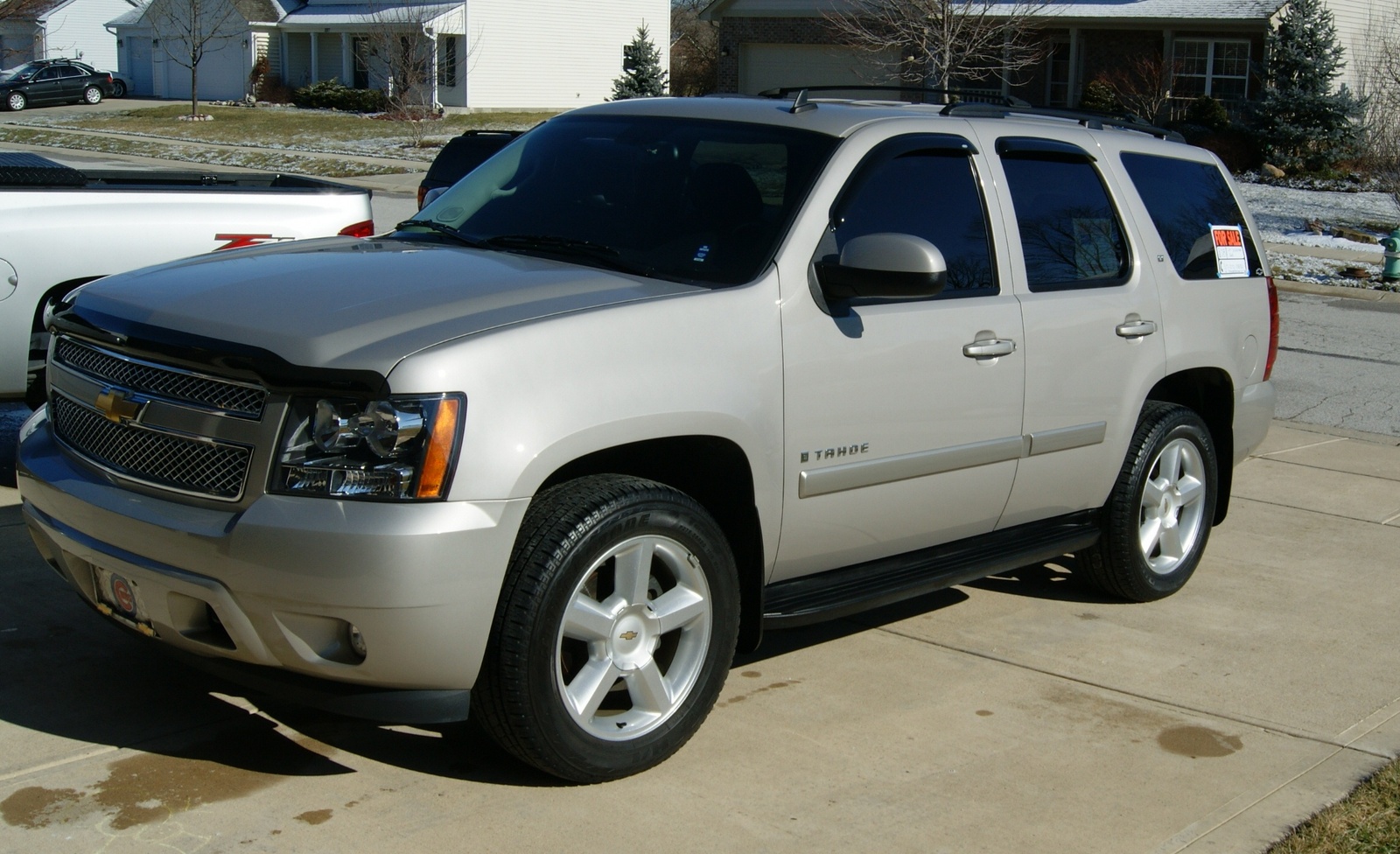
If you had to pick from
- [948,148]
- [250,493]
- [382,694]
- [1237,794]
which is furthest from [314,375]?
[1237,794]

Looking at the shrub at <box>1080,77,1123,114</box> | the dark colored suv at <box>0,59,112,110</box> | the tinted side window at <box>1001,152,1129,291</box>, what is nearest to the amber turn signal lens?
the tinted side window at <box>1001,152,1129,291</box>

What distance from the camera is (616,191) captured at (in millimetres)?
4910

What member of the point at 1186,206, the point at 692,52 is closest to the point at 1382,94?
the point at 1186,206

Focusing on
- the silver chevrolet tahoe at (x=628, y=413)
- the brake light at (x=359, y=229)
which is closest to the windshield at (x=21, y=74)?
the brake light at (x=359, y=229)

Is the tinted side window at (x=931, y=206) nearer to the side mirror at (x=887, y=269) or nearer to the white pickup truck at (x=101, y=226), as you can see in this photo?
the side mirror at (x=887, y=269)

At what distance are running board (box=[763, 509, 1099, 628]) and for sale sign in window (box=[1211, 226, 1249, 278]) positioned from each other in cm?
130

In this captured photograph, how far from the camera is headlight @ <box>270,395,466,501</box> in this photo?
3553 millimetres

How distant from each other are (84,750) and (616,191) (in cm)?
237

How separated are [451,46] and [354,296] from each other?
46.7 metres

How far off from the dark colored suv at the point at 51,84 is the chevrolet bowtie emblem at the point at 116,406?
50938mm

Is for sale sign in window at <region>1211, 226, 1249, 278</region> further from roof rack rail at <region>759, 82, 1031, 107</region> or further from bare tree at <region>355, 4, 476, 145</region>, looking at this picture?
bare tree at <region>355, 4, 476, 145</region>

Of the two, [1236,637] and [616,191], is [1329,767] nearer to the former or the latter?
[1236,637]

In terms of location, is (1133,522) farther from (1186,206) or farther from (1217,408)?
(1186,206)

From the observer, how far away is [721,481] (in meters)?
4.35
